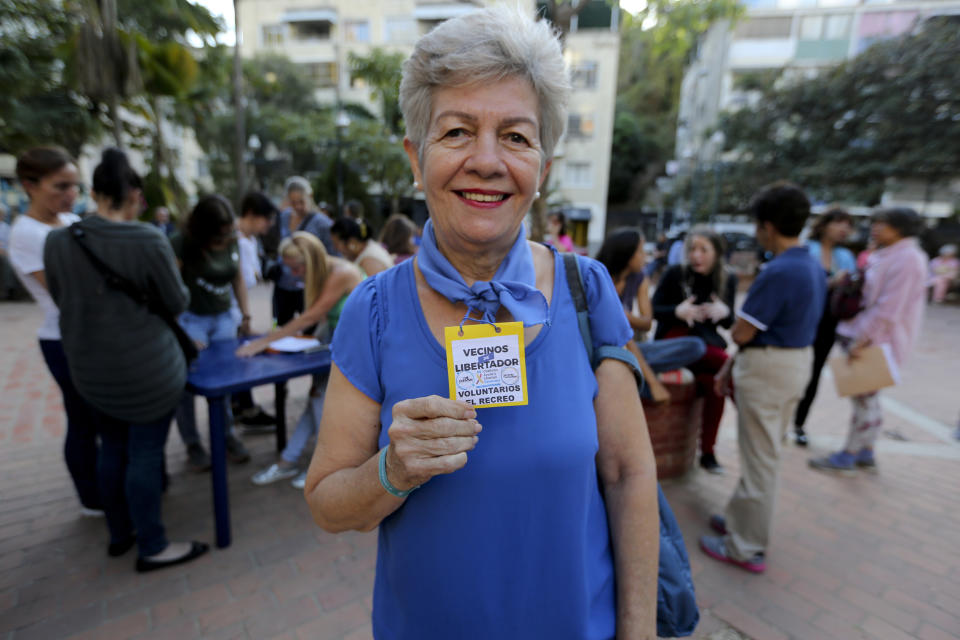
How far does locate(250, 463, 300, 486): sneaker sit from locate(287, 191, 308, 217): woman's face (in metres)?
3.44

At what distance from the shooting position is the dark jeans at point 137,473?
269 cm

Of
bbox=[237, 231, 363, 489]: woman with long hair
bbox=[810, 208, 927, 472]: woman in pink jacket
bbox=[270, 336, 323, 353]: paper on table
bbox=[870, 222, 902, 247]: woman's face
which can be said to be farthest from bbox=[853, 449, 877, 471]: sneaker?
bbox=[270, 336, 323, 353]: paper on table

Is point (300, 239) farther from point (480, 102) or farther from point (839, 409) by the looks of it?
point (839, 409)

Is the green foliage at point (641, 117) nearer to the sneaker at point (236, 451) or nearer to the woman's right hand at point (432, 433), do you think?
the sneaker at point (236, 451)

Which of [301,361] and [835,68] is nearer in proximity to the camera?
[301,361]

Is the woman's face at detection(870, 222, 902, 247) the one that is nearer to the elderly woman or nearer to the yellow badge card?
the elderly woman

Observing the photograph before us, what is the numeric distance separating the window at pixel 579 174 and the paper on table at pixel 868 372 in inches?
1044

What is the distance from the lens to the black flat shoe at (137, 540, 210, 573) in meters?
2.82

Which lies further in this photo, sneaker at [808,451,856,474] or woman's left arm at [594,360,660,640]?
sneaker at [808,451,856,474]

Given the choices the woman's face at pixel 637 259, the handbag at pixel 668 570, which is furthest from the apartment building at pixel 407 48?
the handbag at pixel 668 570

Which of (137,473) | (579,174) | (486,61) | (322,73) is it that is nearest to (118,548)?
(137,473)

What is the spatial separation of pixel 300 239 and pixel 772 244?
320cm

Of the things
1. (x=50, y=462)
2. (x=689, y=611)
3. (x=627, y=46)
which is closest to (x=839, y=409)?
(x=689, y=611)

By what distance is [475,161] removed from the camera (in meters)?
1.05
